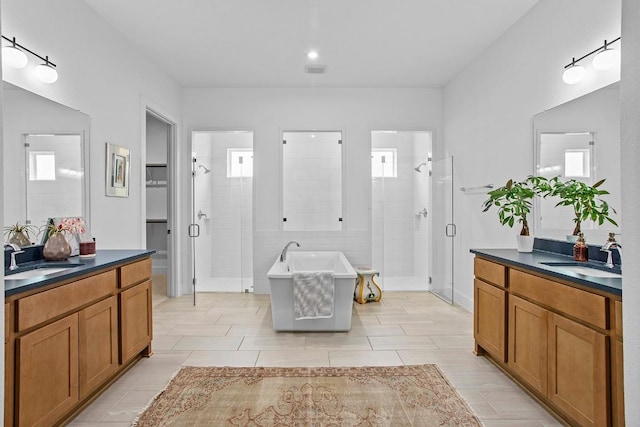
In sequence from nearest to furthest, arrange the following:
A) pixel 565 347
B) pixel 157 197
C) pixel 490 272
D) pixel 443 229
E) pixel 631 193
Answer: pixel 631 193 < pixel 565 347 < pixel 490 272 < pixel 443 229 < pixel 157 197

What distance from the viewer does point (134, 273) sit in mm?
2754

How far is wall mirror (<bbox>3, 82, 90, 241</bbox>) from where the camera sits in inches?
92.3

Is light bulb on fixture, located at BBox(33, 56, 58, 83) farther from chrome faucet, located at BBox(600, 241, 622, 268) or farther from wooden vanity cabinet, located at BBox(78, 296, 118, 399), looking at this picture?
chrome faucet, located at BBox(600, 241, 622, 268)

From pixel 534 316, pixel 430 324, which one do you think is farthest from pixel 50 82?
pixel 430 324

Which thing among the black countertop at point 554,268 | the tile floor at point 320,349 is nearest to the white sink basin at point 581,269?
the black countertop at point 554,268

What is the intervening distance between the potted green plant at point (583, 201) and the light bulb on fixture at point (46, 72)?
356 cm

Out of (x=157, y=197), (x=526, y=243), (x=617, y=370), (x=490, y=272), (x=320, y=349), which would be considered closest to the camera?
(x=617, y=370)

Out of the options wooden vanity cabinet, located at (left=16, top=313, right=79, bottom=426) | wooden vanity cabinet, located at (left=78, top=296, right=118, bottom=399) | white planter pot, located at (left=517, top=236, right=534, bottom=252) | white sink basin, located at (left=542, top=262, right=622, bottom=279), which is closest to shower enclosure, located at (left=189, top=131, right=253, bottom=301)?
wooden vanity cabinet, located at (left=78, top=296, right=118, bottom=399)

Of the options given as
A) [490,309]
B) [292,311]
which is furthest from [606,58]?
[292,311]

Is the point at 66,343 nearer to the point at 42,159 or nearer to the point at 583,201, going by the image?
the point at 42,159

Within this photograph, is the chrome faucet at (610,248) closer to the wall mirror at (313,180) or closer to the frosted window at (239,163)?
the wall mirror at (313,180)

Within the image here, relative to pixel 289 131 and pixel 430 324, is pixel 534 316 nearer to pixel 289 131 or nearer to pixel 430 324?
pixel 430 324

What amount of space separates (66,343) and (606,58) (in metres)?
3.51

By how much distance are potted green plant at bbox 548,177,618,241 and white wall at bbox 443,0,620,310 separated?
582mm
